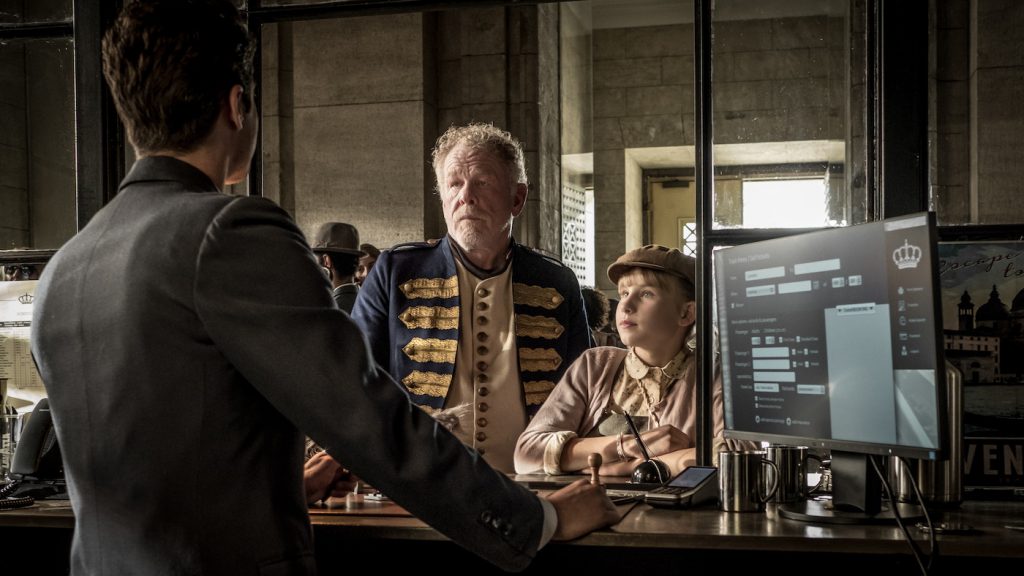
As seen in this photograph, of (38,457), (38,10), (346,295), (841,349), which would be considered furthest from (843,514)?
(346,295)

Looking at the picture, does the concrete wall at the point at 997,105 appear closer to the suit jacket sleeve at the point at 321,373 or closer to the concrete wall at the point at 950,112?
the concrete wall at the point at 950,112

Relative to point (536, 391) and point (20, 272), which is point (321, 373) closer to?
point (536, 391)

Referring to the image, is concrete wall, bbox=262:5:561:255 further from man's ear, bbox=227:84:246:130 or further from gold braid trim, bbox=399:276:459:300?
man's ear, bbox=227:84:246:130

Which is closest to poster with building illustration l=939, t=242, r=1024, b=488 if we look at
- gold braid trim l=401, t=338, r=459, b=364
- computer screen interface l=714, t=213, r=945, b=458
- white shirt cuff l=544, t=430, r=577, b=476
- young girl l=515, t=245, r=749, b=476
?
computer screen interface l=714, t=213, r=945, b=458

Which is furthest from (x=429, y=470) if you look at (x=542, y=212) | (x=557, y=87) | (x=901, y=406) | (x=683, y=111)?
(x=683, y=111)

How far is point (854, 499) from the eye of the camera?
6.26 feet

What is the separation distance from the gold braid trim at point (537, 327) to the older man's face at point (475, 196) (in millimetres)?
244

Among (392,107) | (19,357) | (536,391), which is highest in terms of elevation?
(392,107)

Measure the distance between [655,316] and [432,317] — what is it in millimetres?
664

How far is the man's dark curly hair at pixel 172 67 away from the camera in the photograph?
1411 millimetres

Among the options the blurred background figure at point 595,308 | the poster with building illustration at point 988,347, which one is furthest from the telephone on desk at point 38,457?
the blurred background figure at point 595,308

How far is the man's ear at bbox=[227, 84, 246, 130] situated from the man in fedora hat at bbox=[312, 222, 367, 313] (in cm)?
258

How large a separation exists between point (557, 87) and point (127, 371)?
26.2 ft

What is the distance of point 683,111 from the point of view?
1057cm
